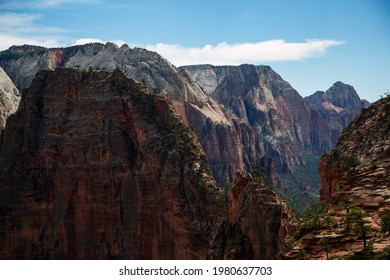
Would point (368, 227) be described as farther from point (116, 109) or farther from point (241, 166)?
point (241, 166)

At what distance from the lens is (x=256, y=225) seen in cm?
5747

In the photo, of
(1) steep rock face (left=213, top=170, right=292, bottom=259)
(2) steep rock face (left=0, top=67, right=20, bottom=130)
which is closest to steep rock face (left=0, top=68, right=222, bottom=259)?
(2) steep rock face (left=0, top=67, right=20, bottom=130)

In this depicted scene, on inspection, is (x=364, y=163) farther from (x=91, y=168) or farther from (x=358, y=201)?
(x=91, y=168)

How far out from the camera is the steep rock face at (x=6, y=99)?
128625 mm

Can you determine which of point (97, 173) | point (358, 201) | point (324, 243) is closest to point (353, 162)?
point (358, 201)

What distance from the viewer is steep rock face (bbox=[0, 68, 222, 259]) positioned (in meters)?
90.8

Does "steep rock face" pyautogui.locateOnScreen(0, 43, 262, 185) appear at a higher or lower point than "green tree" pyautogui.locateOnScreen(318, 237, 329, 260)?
higher

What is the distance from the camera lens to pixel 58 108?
102 m

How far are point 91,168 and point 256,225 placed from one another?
46.2 meters

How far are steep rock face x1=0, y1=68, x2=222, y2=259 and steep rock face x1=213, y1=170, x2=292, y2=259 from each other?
26.4 meters

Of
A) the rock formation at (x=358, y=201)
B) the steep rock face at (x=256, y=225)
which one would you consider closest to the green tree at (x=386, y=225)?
the rock formation at (x=358, y=201)

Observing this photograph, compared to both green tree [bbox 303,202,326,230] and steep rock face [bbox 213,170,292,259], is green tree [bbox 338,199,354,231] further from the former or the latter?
steep rock face [bbox 213,170,292,259]

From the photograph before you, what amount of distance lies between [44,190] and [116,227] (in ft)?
45.6
